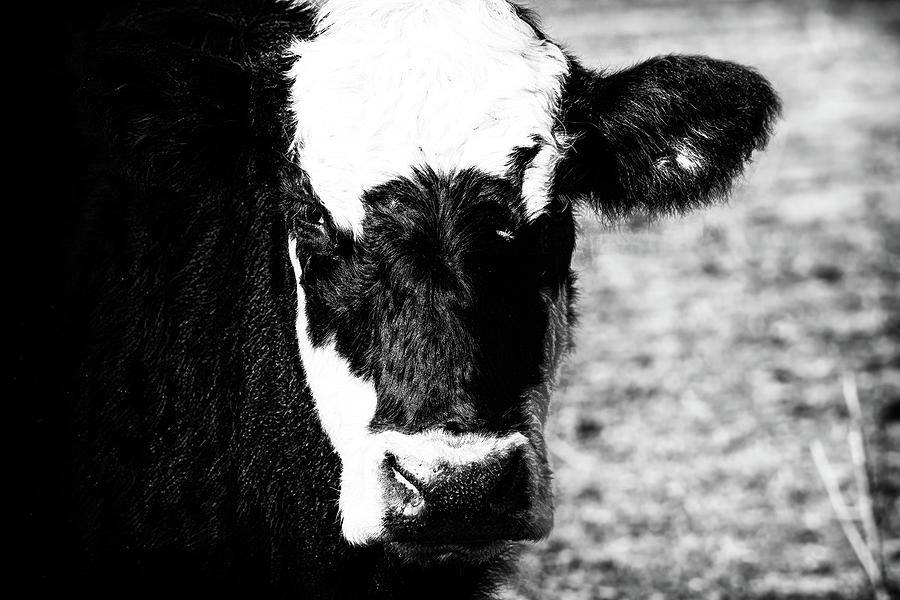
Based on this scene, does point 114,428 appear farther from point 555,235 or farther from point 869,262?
point 869,262

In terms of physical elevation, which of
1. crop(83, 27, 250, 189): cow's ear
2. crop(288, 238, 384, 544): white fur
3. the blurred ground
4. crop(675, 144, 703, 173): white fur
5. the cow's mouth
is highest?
crop(83, 27, 250, 189): cow's ear

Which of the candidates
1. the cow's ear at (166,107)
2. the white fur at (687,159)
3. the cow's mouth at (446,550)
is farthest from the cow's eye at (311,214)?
the white fur at (687,159)

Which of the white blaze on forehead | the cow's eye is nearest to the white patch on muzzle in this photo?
the cow's eye

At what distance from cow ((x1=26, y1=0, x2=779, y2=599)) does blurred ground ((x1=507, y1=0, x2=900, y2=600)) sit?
25.2 inches

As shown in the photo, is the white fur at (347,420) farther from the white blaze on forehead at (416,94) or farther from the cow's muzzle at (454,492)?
the white blaze on forehead at (416,94)

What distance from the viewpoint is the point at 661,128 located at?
323cm

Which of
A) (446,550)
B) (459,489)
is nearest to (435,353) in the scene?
(459,489)

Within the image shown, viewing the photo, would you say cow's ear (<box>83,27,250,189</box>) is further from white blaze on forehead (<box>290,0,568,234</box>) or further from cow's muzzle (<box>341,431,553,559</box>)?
cow's muzzle (<box>341,431,553,559</box>)

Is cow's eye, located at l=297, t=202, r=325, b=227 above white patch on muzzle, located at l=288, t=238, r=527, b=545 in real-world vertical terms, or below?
above

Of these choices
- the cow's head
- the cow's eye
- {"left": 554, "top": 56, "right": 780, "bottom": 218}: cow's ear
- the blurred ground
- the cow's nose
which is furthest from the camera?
the blurred ground

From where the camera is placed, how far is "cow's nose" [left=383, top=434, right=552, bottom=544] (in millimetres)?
2564

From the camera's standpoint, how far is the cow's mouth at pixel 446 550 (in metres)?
2.76

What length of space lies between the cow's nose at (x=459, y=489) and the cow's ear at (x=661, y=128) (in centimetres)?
90

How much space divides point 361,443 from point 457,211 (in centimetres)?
68
